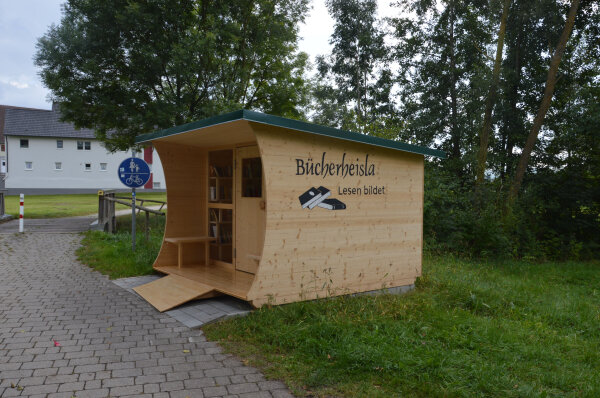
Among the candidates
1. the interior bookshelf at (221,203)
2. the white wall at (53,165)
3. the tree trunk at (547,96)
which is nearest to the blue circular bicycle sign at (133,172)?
the interior bookshelf at (221,203)

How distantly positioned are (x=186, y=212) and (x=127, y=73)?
799 cm

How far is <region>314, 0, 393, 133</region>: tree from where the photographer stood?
75.4 ft

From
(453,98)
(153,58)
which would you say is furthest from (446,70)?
(153,58)

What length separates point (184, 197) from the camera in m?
7.84

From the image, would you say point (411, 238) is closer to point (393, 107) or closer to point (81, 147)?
point (393, 107)

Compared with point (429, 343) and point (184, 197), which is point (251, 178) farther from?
point (429, 343)

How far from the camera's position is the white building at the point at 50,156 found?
130ft

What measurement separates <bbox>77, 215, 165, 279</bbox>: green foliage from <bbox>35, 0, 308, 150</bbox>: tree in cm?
384

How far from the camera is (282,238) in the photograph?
5.38 meters

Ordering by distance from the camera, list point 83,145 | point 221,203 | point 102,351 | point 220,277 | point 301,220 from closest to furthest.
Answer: point 102,351, point 301,220, point 220,277, point 221,203, point 83,145

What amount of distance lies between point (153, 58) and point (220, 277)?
886 cm

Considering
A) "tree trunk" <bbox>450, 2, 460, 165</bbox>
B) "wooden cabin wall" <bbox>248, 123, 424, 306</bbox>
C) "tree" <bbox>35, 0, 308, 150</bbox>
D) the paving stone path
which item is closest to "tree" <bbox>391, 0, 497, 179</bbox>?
"tree trunk" <bbox>450, 2, 460, 165</bbox>

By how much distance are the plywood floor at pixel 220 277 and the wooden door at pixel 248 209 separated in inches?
10.2

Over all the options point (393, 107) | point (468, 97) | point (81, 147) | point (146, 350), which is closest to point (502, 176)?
point (468, 97)
